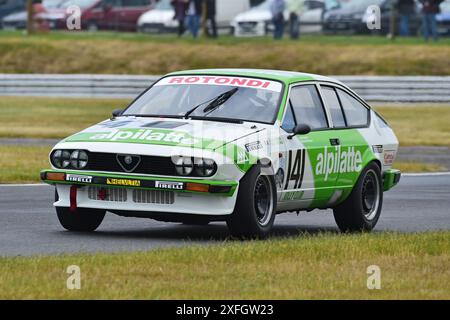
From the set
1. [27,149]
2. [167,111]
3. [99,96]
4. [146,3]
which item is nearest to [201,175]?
[167,111]

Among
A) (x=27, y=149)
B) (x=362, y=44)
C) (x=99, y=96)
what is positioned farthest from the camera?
(x=362, y=44)

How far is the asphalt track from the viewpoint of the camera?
35.4 feet

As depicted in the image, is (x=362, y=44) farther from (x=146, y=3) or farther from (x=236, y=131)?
(x=236, y=131)

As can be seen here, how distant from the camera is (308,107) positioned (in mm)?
12273

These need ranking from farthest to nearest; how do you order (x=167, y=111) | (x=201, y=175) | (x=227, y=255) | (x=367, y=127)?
(x=367, y=127), (x=167, y=111), (x=201, y=175), (x=227, y=255)

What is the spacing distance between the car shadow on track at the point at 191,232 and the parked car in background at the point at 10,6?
37.7 metres

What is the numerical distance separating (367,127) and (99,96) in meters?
21.3

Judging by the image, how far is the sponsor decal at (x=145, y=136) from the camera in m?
10.9

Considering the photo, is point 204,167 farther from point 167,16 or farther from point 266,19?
point 167,16

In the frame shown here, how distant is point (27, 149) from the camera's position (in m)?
22.2

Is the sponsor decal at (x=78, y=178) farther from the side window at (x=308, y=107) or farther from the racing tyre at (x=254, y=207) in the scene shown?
the side window at (x=308, y=107)

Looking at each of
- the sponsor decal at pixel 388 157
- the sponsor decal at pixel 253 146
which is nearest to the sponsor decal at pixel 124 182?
the sponsor decal at pixel 253 146

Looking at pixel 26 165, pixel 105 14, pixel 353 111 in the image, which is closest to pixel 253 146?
pixel 353 111

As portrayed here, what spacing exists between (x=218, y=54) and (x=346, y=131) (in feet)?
88.5
